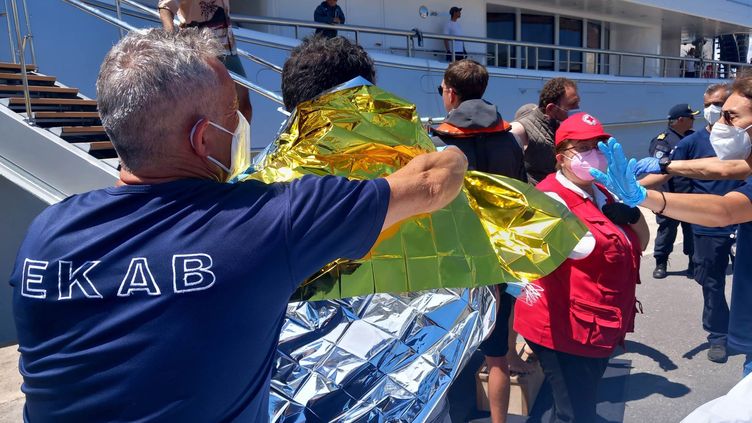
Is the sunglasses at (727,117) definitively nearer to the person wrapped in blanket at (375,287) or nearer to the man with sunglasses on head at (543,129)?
the man with sunglasses on head at (543,129)

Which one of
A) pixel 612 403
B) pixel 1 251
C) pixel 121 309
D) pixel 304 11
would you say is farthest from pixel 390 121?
pixel 304 11

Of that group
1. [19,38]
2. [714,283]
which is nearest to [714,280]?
[714,283]

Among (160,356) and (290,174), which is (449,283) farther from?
(160,356)

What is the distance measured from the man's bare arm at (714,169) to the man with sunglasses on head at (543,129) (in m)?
0.85

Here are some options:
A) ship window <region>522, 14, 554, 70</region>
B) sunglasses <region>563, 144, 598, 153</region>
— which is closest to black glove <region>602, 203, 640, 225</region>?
sunglasses <region>563, 144, 598, 153</region>

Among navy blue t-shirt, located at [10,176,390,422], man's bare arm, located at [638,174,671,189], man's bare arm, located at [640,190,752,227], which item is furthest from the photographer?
man's bare arm, located at [638,174,671,189]

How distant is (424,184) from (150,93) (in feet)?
2.02

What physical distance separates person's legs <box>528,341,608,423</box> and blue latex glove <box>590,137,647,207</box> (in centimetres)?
73

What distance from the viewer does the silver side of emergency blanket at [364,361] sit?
5.25 ft

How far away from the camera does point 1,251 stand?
5.05 m

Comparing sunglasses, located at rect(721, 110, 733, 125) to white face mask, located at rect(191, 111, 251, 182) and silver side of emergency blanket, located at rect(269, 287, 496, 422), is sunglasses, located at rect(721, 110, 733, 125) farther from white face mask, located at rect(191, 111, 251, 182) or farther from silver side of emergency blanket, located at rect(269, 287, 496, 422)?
white face mask, located at rect(191, 111, 251, 182)

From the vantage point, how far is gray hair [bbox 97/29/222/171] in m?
1.19

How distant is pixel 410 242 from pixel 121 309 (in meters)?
0.79

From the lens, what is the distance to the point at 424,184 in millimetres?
1391
